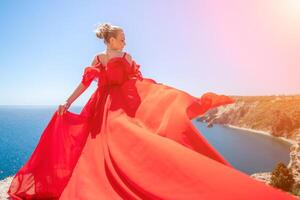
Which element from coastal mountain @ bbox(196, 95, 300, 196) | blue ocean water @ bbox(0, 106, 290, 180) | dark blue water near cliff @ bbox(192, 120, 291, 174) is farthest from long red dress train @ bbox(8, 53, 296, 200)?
coastal mountain @ bbox(196, 95, 300, 196)

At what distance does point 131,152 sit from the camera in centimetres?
362

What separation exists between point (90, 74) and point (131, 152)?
5.70ft

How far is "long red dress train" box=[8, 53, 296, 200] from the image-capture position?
9.41 feet

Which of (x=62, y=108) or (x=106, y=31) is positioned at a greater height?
(x=106, y=31)

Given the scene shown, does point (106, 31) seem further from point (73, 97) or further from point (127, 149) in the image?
point (127, 149)

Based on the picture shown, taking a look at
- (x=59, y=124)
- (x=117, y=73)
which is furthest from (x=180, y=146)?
Result: (x=59, y=124)

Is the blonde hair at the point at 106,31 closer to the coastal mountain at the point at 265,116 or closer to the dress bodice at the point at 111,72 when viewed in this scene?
the dress bodice at the point at 111,72

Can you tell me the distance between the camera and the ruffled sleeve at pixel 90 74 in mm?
4805

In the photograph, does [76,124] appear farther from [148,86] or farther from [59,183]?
[148,86]

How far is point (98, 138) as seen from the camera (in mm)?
4293

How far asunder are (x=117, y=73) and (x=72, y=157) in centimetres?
142

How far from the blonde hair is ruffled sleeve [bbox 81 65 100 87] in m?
0.49

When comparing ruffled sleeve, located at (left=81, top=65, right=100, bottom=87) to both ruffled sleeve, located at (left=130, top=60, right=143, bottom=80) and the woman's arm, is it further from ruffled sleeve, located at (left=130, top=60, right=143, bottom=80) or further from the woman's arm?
ruffled sleeve, located at (left=130, top=60, right=143, bottom=80)

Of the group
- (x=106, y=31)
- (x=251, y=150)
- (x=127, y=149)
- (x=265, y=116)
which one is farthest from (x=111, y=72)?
(x=265, y=116)
